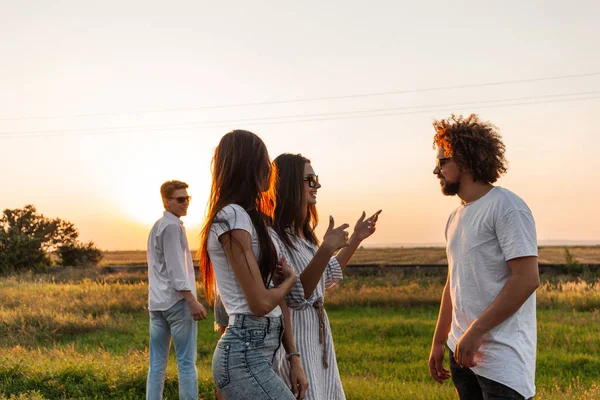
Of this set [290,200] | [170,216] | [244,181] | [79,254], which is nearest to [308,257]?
[290,200]

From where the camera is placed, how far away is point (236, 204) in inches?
117

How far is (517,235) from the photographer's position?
Answer: 315 centimetres

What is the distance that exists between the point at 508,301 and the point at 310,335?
1002 millimetres

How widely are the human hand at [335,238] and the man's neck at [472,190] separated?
663 mm

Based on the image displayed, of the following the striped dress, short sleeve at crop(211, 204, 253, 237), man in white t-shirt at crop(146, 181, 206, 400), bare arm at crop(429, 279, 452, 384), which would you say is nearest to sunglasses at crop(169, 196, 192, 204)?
man in white t-shirt at crop(146, 181, 206, 400)

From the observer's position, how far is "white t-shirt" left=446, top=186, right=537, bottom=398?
3164 mm

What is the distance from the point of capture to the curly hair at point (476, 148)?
11.2ft

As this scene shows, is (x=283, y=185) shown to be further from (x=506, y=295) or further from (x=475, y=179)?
(x=506, y=295)

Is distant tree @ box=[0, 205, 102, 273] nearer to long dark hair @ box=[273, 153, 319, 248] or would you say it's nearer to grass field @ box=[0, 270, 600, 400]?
grass field @ box=[0, 270, 600, 400]

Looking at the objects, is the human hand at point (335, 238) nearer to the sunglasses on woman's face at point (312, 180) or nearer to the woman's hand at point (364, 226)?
the sunglasses on woman's face at point (312, 180)

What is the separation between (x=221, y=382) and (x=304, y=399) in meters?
0.65

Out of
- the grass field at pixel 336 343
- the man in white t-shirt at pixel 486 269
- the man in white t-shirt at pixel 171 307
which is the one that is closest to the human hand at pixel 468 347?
the man in white t-shirt at pixel 486 269

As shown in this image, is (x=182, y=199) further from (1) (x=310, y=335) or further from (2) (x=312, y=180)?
(1) (x=310, y=335)

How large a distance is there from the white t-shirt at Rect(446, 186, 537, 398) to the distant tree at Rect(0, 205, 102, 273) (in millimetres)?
43083
